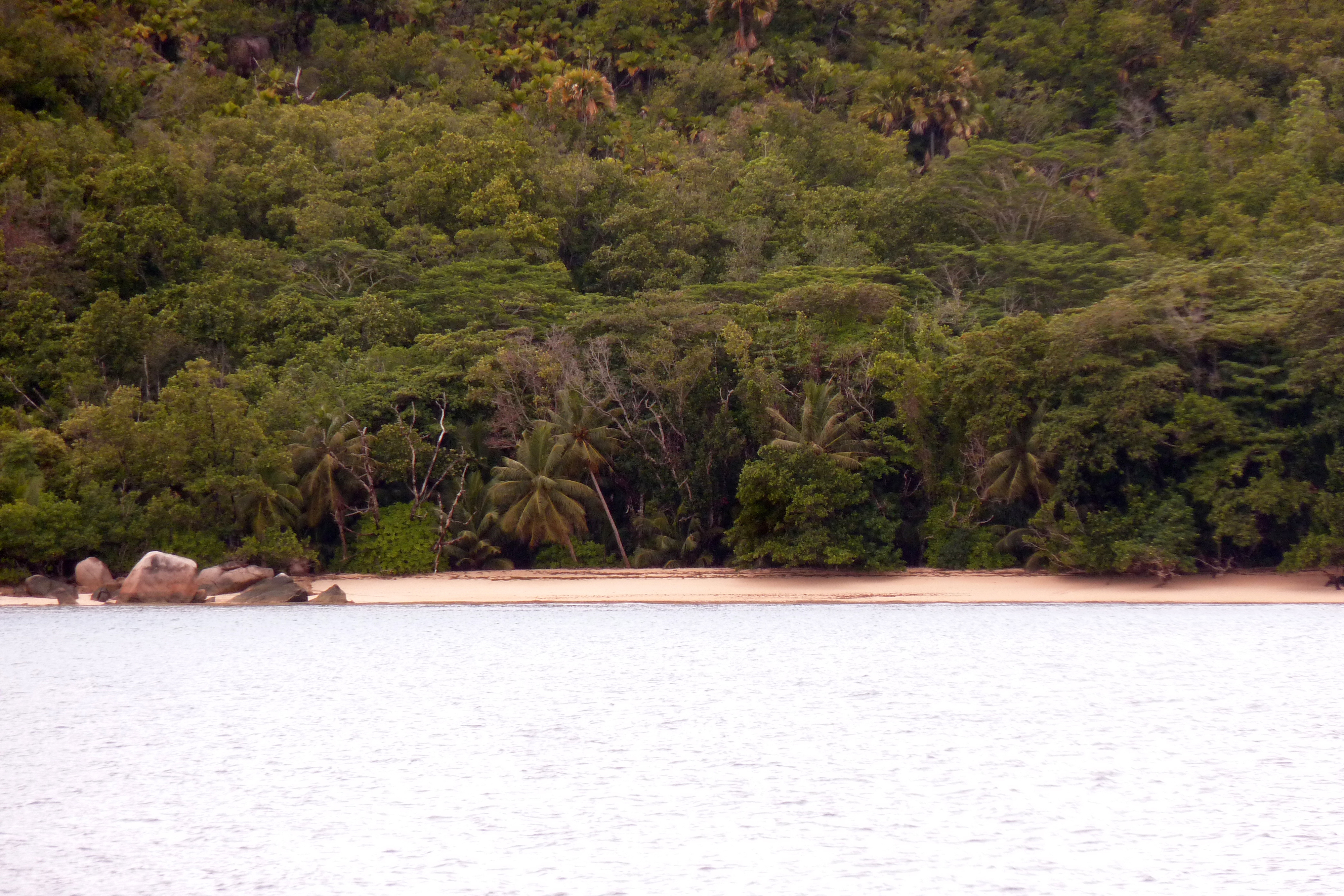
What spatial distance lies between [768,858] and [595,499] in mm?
29408

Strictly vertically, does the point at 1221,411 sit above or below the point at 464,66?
below

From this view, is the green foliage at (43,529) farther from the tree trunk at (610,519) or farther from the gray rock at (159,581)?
the tree trunk at (610,519)

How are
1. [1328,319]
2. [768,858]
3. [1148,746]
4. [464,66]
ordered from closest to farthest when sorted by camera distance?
[768,858]
[1148,746]
[1328,319]
[464,66]

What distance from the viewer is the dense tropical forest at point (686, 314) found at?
3481 centimetres

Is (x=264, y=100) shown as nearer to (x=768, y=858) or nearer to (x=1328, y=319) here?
(x=1328, y=319)

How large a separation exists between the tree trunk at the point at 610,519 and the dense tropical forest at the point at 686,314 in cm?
15

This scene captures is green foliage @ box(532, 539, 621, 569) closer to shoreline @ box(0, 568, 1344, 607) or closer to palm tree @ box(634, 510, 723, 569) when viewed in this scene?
shoreline @ box(0, 568, 1344, 607)

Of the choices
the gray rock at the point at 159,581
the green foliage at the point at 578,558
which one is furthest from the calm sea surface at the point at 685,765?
the green foliage at the point at 578,558

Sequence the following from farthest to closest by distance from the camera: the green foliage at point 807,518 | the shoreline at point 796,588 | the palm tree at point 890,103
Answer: the palm tree at point 890,103 → the green foliage at point 807,518 → the shoreline at point 796,588

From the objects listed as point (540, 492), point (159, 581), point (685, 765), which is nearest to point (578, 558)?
point (540, 492)

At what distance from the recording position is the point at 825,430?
3681 cm

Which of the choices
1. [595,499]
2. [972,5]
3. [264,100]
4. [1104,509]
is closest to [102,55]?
[264,100]

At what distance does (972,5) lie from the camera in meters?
71.8

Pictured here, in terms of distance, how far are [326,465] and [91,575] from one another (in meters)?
7.08
